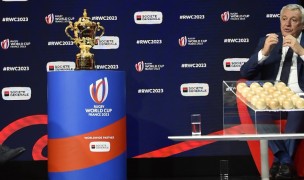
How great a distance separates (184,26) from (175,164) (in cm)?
143

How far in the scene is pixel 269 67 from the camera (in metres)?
5.41

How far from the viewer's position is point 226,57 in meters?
5.74

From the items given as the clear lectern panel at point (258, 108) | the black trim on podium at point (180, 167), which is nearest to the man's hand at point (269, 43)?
the clear lectern panel at point (258, 108)

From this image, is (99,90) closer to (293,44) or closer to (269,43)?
(269,43)

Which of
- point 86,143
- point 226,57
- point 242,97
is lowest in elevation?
point 86,143

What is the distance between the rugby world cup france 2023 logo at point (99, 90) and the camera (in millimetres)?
4387

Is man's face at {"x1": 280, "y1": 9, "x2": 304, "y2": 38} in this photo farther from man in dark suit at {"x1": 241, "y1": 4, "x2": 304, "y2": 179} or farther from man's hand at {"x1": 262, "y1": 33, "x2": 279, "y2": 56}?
man's hand at {"x1": 262, "y1": 33, "x2": 279, "y2": 56}

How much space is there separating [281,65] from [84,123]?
6.88ft

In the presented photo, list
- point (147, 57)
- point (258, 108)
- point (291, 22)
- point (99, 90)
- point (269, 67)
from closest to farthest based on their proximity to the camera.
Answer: point (258, 108), point (99, 90), point (291, 22), point (269, 67), point (147, 57)

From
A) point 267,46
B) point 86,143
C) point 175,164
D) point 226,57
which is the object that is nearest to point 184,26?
point 226,57

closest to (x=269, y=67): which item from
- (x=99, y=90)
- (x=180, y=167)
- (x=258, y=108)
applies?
(x=180, y=167)

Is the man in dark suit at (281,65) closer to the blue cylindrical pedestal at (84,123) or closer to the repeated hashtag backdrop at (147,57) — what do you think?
the repeated hashtag backdrop at (147,57)

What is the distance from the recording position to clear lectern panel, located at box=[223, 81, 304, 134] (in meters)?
3.82

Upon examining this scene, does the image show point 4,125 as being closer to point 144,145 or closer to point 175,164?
point 144,145
